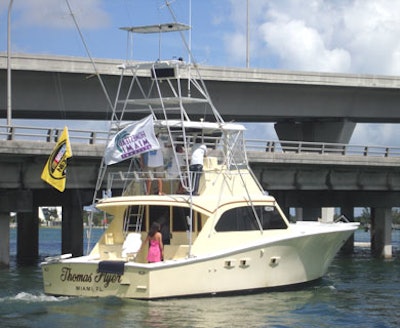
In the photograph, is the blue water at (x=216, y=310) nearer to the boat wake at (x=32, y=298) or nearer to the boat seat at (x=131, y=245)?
the boat wake at (x=32, y=298)

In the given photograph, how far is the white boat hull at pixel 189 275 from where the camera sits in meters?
22.4

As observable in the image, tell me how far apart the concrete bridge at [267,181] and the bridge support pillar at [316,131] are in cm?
541

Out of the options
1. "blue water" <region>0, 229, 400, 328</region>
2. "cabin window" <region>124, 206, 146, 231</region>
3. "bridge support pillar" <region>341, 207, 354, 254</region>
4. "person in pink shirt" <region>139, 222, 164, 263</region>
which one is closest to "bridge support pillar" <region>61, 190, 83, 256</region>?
"bridge support pillar" <region>341, 207, 354, 254</region>

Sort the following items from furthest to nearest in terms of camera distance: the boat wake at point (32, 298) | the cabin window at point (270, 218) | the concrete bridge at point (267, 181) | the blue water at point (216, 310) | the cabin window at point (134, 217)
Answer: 1. the concrete bridge at point (267, 181)
2. the cabin window at point (270, 218)
3. the cabin window at point (134, 217)
4. the boat wake at point (32, 298)
5. the blue water at point (216, 310)

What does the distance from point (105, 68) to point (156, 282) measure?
82.4 feet

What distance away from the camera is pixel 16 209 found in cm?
3516

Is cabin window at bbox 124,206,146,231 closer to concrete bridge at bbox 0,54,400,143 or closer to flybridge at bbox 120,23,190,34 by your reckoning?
flybridge at bbox 120,23,190,34

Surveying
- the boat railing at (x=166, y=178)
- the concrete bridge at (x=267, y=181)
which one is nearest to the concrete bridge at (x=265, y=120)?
the concrete bridge at (x=267, y=181)

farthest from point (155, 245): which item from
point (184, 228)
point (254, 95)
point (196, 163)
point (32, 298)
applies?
point (254, 95)

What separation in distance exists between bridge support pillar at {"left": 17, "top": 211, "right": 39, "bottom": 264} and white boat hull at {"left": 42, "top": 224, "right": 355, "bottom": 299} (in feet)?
77.9

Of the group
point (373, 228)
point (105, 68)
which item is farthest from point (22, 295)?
point (373, 228)

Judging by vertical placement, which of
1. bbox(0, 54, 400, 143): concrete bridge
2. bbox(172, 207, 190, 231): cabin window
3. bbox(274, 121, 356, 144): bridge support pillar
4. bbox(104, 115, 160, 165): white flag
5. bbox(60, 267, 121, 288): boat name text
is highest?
bbox(0, 54, 400, 143): concrete bridge

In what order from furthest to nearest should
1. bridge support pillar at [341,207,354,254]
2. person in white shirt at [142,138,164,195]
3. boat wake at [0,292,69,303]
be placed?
bridge support pillar at [341,207,354,254] → person in white shirt at [142,138,164,195] → boat wake at [0,292,69,303]

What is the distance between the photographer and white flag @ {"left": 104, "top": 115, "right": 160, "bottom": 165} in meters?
23.6
